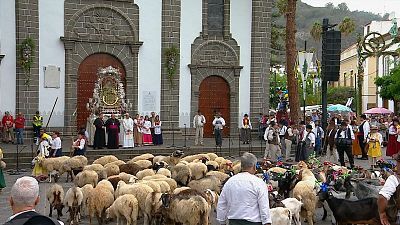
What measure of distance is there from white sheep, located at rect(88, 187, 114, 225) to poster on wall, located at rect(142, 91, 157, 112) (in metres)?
15.6

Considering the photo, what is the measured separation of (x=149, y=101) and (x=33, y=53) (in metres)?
5.52

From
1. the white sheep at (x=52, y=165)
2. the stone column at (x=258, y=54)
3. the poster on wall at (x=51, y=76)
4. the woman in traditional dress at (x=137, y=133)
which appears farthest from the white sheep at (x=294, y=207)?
the stone column at (x=258, y=54)

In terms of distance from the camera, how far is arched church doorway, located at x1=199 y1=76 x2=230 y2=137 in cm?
2811

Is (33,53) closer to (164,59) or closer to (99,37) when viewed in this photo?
(99,37)

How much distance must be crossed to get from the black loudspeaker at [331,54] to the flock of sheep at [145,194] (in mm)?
5942

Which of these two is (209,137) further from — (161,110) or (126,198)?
(126,198)

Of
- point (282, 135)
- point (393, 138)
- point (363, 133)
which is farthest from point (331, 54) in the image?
point (393, 138)

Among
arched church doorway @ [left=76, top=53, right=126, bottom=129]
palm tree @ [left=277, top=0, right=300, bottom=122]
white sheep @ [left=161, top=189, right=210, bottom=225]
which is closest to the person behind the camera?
white sheep @ [left=161, top=189, right=210, bottom=225]

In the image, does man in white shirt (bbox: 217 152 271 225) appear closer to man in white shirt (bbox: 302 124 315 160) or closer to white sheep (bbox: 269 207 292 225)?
white sheep (bbox: 269 207 292 225)

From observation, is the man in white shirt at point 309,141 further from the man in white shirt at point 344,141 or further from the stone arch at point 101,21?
the stone arch at point 101,21

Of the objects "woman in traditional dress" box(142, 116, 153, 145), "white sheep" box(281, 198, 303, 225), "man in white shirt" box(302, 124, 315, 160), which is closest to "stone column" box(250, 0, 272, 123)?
"woman in traditional dress" box(142, 116, 153, 145)

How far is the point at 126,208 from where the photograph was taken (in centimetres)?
1037

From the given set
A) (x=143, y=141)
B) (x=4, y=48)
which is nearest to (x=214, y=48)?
(x=143, y=141)

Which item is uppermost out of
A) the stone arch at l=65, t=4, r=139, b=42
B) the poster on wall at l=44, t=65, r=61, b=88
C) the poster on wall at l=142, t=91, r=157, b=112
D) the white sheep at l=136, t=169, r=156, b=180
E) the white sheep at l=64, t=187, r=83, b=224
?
the stone arch at l=65, t=4, r=139, b=42
